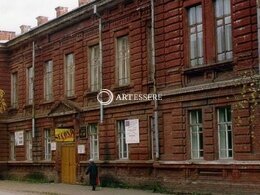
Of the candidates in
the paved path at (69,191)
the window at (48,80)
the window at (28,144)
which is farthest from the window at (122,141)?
the window at (28,144)

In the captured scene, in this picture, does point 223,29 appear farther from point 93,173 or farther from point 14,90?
point 14,90

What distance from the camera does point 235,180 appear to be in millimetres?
20656

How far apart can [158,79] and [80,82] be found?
7.16m

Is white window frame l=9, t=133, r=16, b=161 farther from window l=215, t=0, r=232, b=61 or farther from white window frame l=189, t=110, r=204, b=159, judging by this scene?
window l=215, t=0, r=232, b=61

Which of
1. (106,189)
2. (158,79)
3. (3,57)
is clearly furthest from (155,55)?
(3,57)

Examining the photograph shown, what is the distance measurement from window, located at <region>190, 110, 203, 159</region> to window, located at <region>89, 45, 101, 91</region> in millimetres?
7740

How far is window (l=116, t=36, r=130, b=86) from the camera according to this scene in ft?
90.7

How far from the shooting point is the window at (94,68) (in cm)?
2972

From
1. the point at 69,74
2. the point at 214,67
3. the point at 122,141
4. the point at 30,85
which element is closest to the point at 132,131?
the point at 122,141

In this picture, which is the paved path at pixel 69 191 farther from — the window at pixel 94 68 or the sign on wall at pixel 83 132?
the window at pixel 94 68

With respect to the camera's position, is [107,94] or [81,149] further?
[81,149]

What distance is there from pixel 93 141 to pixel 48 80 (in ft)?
22.1

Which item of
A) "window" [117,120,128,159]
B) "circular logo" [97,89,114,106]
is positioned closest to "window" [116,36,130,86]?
"circular logo" [97,89,114,106]

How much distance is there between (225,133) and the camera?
21.5m
